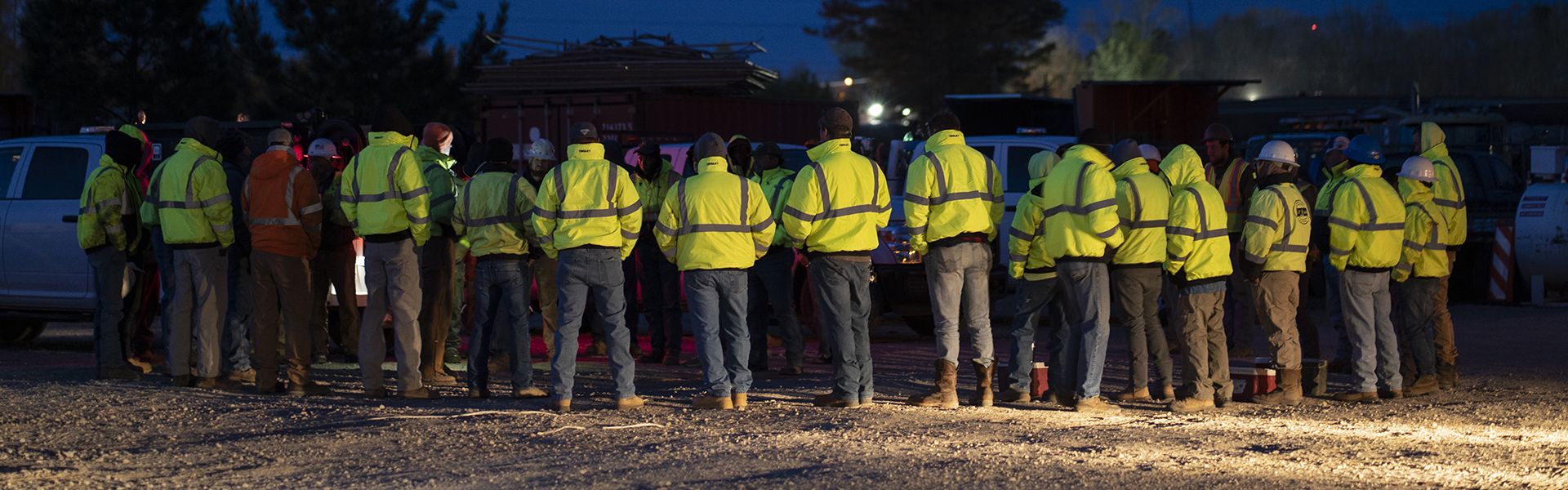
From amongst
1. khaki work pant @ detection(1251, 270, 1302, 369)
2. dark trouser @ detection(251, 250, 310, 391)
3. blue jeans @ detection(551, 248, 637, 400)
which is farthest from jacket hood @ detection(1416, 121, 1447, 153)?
dark trouser @ detection(251, 250, 310, 391)

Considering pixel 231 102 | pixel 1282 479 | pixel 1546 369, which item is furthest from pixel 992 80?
pixel 1282 479

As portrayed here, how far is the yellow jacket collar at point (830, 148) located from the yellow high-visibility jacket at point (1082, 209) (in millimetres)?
1253

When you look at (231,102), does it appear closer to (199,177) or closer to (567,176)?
(199,177)

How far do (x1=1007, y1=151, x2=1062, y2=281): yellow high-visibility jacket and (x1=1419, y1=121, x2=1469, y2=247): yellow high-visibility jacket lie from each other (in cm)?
303

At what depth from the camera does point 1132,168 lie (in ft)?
35.3

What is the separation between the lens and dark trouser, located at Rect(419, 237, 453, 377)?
11.8 meters

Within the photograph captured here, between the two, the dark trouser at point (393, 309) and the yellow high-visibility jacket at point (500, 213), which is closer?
the yellow high-visibility jacket at point (500, 213)

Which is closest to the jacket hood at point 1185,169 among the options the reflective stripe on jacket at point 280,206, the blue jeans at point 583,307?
the blue jeans at point 583,307

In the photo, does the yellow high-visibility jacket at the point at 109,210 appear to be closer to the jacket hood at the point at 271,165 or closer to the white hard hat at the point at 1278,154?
the jacket hood at the point at 271,165

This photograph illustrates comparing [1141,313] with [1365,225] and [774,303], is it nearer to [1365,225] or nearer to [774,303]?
[1365,225]

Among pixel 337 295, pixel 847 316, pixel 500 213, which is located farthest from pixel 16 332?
pixel 847 316

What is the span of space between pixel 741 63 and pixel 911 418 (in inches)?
648

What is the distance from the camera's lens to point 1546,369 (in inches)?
522

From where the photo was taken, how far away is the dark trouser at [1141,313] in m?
10.7
